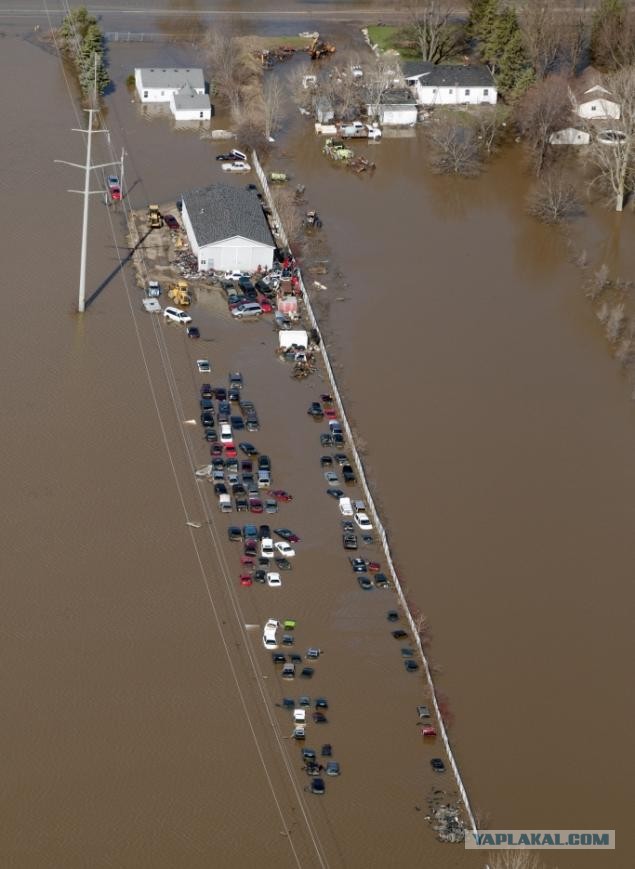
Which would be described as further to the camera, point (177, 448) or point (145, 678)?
point (177, 448)

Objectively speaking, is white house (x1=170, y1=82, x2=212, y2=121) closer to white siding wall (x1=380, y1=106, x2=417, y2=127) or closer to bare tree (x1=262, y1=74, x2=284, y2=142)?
bare tree (x1=262, y1=74, x2=284, y2=142)

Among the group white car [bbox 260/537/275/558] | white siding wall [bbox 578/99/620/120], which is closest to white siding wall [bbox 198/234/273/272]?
white car [bbox 260/537/275/558]

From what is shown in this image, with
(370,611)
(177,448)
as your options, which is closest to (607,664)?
(370,611)

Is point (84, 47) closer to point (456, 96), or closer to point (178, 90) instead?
point (178, 90)

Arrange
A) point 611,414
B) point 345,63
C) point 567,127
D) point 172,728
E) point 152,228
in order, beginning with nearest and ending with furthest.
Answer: point 172,728 < point 611,414 < point 152,228 < point 567,127 < point 345,63

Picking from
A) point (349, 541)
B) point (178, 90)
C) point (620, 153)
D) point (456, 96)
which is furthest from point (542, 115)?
point (349, 541)

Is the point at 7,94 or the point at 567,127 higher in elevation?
the point at 7,94

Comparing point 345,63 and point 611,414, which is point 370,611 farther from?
point 345,63
